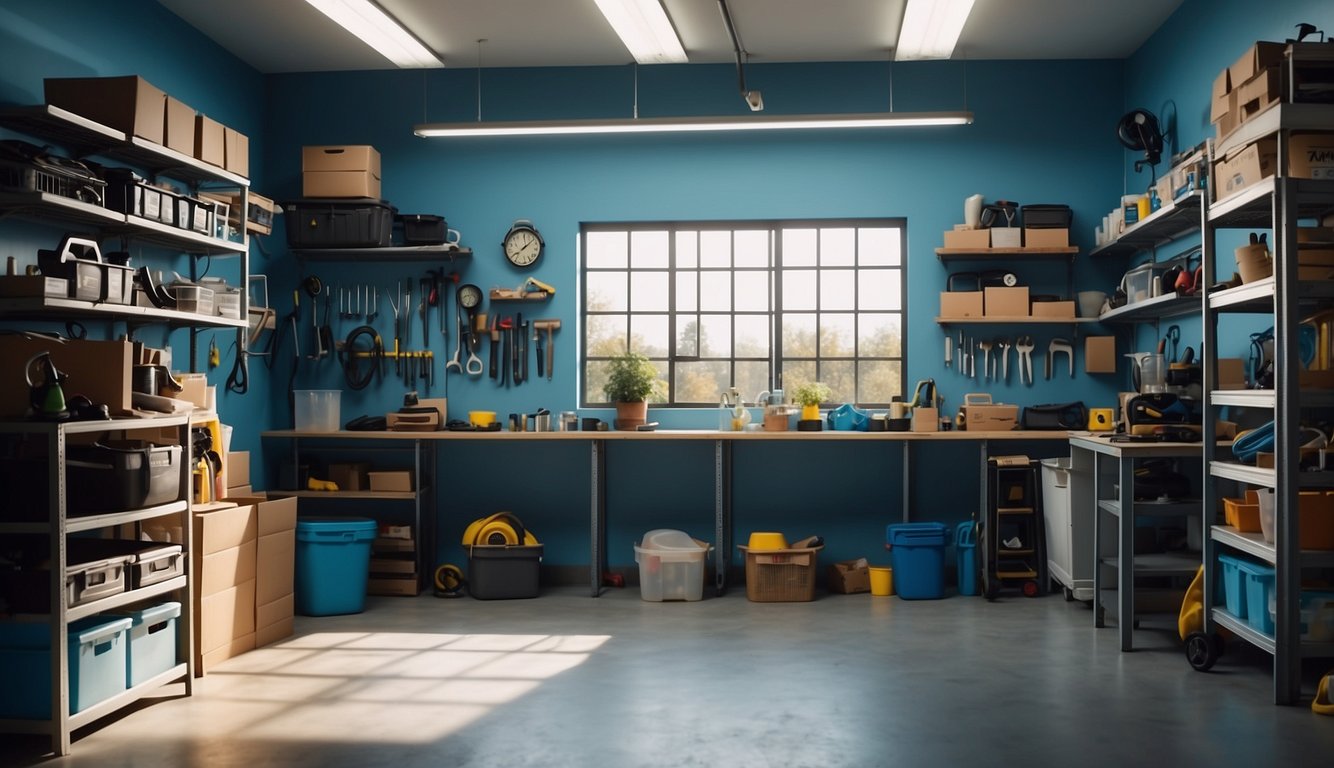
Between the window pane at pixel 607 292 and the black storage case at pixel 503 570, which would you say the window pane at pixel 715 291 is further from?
the black storage case at pixel 503 570

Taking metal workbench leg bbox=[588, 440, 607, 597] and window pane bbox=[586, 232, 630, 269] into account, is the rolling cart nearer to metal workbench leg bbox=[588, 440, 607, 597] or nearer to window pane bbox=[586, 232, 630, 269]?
metal workbench leg bbox=[588, 440, 607, 597]

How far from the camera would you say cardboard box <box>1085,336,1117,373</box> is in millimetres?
7012

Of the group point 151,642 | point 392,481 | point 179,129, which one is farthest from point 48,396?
point 392,481

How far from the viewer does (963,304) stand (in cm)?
702

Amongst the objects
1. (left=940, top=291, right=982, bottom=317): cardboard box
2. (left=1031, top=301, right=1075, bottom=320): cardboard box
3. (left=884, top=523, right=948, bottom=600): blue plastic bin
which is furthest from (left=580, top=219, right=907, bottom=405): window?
(left=884, top=523, right=948, bottom=600): blue plastic bin

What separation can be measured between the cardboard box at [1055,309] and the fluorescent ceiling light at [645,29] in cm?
289

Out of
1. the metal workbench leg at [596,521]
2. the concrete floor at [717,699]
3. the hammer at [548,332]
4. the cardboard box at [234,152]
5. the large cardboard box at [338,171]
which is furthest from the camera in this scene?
the hammer at [548,332]

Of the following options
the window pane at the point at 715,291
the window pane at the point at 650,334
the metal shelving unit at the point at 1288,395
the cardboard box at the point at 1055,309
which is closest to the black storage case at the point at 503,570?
the window pane at the point at 650,334

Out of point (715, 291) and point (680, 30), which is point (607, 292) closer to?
point (715, 291)

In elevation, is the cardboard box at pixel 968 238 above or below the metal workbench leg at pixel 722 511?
above

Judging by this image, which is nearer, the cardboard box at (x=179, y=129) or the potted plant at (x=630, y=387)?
the cardboard box at (x=179, y=129)

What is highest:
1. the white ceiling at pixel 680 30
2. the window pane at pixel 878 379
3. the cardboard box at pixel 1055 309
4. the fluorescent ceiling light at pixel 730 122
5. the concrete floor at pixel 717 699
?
the white ceiling at pixel 680 30

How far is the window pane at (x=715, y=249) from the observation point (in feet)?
24.5

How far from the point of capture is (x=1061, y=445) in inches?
280
